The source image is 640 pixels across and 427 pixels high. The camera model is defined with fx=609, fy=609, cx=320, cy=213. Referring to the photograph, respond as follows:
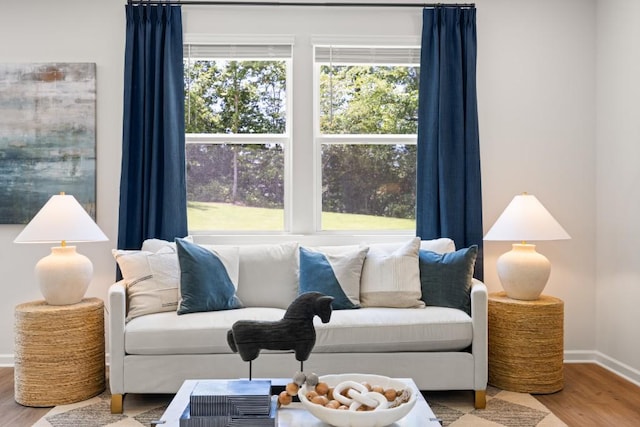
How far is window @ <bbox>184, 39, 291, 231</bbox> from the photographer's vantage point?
14.3 feet

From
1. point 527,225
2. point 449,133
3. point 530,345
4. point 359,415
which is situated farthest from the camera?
point 449,133

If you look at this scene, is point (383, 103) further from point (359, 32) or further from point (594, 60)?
point (594, 60)

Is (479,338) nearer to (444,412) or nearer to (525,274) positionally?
(444,412)

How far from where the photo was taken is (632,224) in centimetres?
388

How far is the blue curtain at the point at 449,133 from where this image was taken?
4.16 m

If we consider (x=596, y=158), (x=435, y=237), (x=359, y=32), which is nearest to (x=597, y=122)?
(x=596, y=158)

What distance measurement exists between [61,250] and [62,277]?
20cm

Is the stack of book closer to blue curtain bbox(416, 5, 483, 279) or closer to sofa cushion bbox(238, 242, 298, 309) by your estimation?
sofa cushion bbox(238, 242, 298, 309)

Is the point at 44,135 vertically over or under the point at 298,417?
over

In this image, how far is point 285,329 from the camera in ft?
7.42

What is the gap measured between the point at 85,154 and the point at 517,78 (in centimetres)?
307

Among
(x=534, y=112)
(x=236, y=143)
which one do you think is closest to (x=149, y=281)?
(x=236, y=143)

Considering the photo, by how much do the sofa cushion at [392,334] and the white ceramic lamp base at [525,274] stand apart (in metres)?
0.53

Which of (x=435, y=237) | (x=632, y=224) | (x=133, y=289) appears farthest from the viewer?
(x=435, y=237)
